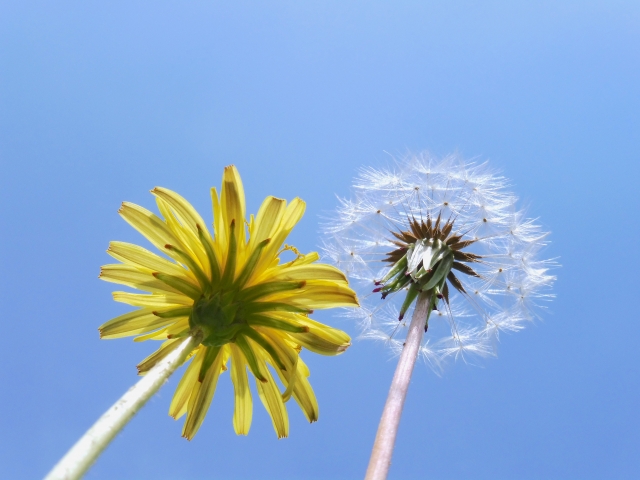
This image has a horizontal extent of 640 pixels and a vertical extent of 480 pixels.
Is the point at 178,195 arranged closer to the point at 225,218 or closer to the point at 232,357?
the point at 225,218

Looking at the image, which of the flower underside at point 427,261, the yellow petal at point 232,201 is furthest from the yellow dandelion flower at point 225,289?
the flower underside at point 427,261

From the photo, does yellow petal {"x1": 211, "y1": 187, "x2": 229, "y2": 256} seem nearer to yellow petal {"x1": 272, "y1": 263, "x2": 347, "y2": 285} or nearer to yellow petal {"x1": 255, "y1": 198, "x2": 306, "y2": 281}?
yellow petal {"x1": 255, "y1": 198, "x2": 306, "y2": 281}

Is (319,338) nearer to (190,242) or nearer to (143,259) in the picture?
(190,242)

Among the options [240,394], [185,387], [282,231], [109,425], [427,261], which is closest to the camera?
[109,425]

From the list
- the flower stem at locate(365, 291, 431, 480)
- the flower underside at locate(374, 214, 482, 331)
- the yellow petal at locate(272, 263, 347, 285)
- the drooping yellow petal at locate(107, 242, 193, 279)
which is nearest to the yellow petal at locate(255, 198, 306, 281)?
the yellow petal at locate(272, 263, 347, 285)

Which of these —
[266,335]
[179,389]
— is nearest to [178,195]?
[266,335]

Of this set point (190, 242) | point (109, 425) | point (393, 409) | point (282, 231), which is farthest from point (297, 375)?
point (109, 425)
